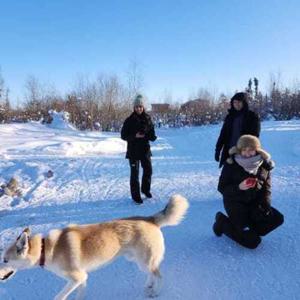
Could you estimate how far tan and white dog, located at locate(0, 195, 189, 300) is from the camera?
12.5ft

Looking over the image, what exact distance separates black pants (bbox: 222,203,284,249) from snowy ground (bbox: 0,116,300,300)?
0.50 feet

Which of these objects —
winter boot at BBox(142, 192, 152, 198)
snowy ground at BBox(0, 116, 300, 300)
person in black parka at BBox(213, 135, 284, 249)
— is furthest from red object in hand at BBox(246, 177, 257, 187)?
winter boot at BBox(142, 192, 152, 198)

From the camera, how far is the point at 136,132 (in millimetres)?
7809

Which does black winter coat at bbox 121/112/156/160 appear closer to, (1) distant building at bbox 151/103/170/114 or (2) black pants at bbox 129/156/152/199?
(2) black pants at bbox 129/156/152/199

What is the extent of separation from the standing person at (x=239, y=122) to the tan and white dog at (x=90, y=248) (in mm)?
2623

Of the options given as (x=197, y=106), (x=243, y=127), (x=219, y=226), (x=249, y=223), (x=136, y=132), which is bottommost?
(x=219, y=226)

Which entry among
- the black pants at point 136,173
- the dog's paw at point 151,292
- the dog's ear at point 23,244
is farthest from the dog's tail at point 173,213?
Result: the black pants at point 136,173

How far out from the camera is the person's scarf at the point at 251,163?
530cm

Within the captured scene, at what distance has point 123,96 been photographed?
3309 centimetres

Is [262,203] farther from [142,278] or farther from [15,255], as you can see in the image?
[15,255]

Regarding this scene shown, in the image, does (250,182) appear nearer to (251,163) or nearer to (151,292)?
(251,163)

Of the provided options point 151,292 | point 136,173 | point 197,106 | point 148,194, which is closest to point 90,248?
point 151,292

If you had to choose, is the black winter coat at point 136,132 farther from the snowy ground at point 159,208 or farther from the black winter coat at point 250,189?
the black winter coat at point 250,189

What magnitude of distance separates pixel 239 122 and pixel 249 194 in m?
1.64
